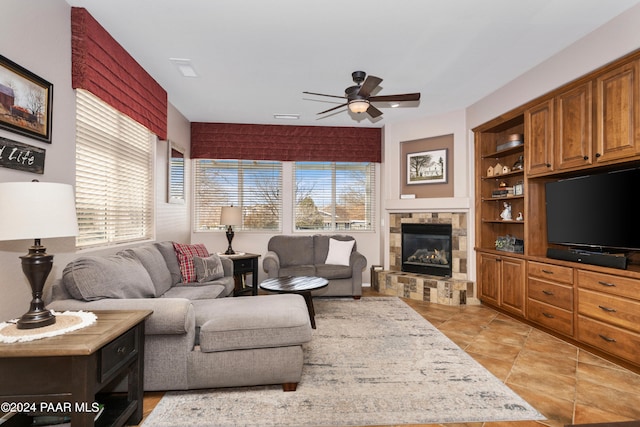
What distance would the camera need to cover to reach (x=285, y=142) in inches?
228

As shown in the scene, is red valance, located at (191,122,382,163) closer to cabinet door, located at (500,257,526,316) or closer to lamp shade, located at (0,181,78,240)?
cabinet door, located at (500,257,526,316)

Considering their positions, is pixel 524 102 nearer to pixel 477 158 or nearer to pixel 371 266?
pixel 477 158

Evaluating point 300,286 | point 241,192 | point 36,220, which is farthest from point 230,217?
point 36,220

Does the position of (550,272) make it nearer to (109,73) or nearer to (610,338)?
(610,338)

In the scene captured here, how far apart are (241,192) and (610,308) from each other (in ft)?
16.0

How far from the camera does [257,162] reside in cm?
585

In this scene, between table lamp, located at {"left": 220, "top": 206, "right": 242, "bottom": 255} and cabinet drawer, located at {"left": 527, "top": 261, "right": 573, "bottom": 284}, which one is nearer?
cabinet drawer, located at {"left": 527, "top": 261, "right": 573, "bottom": 284}

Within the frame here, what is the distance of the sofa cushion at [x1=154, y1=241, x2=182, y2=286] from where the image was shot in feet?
12.2

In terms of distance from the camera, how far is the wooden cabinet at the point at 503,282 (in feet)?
12.8

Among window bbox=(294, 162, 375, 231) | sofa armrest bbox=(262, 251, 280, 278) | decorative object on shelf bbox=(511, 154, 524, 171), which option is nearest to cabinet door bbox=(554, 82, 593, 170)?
decorative object on shelf bbox=(511, 154, 524, 171)

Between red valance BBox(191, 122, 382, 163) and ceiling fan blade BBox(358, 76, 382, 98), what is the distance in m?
2.56

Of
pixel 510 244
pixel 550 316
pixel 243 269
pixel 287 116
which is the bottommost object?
pixel 550 316

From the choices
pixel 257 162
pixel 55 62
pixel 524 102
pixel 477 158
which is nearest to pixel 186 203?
pixel 257 162

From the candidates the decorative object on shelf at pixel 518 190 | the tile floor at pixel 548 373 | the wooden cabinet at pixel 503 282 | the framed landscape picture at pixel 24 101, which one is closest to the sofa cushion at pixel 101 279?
the tile floor at pixel 548 373
